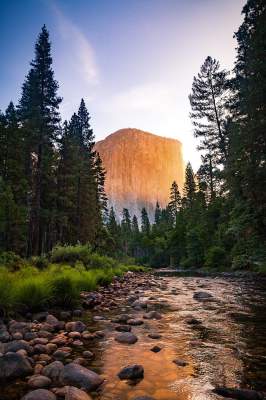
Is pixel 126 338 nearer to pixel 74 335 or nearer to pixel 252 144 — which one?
pixel 74 335

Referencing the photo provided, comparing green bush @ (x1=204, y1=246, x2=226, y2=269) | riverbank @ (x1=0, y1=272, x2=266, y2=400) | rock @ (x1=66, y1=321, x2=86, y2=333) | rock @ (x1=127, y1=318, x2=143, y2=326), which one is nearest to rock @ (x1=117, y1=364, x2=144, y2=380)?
riverbank @ (x1=0, y1=272, x2=266, y2=400)

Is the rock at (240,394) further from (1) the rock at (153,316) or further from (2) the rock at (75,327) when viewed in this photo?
(1) the rock at (153,316)

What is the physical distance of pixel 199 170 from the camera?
140ft

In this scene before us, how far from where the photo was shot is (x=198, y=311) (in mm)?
8977

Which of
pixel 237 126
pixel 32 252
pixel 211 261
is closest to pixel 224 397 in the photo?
pixel 237 126

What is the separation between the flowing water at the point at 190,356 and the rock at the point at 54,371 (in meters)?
0.60

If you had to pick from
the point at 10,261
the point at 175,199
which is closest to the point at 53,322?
the point at 10,261

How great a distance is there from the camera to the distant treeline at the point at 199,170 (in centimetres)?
1736

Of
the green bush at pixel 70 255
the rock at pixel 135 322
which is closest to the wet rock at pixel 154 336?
the rock at pixel 135 322

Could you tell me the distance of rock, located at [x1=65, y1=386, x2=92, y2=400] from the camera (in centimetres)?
334

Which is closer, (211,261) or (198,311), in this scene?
(198,311)

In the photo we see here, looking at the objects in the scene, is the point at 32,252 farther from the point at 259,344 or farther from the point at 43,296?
the point at 259,344

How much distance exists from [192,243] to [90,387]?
142 ft

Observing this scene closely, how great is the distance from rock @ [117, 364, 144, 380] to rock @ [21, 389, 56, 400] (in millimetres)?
1063
